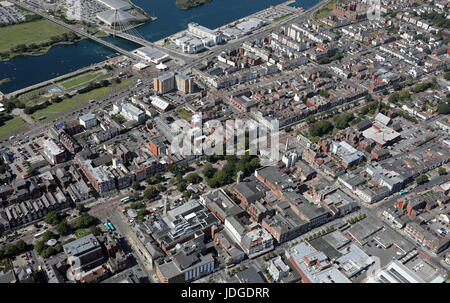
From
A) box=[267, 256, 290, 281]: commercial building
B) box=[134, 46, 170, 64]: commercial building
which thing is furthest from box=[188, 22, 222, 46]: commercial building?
box=[267, 256, 290, 281]: commercial building

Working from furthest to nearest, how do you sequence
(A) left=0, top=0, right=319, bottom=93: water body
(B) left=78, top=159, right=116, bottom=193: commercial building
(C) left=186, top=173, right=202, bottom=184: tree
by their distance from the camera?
(A) left=0, top=0, right=319, bottom=93: water body → (C) left=186, top=173, right=202, bottom=184: tree → (B) left=78, top=159, right=116, bottom=193: commercial building

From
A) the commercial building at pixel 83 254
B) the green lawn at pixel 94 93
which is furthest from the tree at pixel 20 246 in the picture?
the green lawn at pixel 94 93

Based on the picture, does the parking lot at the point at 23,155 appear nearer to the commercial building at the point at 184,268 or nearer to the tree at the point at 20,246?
the tree at the point at 20,246

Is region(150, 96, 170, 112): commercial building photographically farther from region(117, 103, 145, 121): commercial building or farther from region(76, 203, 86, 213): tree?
region(76, 203, 86, 213): tree

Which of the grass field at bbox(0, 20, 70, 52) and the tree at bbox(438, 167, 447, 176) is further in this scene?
the grass field at bbox(0, 20, 70, 52)

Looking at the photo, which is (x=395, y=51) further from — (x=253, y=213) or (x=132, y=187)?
(x=132, y=187)

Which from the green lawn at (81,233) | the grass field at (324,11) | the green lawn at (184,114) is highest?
the grass field at (324,11)

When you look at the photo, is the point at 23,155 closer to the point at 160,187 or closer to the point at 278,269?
the point at 160,187
